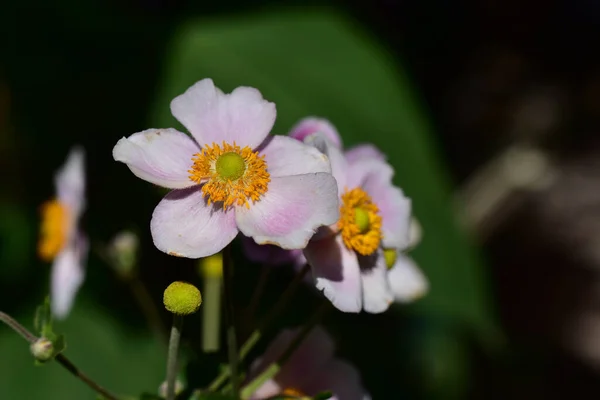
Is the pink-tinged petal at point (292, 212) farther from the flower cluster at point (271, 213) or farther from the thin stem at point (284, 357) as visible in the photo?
the thin stem at point (284, 357)

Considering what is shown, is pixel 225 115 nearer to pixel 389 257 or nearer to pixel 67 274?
pixel 389 257

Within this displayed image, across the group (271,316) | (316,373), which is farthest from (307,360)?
(271,316)

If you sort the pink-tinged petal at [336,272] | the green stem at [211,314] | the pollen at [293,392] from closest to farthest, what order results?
the pink-tinged petal at [336,272] → the pollen at [293,392] → the green stem at [211,314]

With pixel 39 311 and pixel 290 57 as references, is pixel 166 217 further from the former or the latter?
pixel 290 57

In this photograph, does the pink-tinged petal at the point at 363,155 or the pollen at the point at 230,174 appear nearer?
the pollen at the point at 230,174

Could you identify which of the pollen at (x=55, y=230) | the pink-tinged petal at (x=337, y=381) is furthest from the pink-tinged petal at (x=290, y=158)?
the pollen at (x=55, y=230)
